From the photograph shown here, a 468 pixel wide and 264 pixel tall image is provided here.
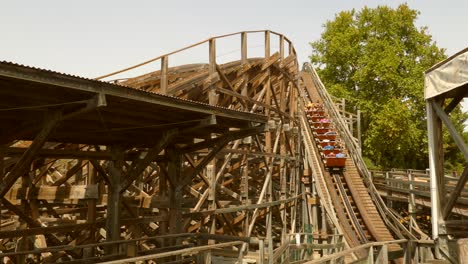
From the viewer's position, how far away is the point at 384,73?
1146 inches

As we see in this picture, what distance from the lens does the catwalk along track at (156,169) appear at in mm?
5910

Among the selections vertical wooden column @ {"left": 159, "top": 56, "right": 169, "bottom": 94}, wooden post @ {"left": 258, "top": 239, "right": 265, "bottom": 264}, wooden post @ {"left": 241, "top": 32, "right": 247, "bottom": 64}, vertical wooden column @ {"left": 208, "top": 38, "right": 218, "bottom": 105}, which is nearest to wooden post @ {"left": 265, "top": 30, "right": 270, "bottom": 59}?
wooden post @ {"left": 241, "top": 32, "right": 247, "bottom": 64}

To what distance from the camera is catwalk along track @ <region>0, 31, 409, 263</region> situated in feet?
19.4

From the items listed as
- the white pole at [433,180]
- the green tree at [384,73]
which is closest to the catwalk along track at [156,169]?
the white pole at [433,180]

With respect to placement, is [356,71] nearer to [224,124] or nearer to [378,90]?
[378,90]

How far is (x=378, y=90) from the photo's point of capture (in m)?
30.2

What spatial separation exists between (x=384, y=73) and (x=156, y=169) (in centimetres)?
2166

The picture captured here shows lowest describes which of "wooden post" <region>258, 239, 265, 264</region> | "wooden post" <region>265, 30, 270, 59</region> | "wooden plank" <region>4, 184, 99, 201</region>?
"wooden post" <region>258, 239, 265, 264</region>

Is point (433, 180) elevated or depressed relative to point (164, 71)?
depressed

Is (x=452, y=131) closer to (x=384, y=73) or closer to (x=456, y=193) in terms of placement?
(x=456, y=193)

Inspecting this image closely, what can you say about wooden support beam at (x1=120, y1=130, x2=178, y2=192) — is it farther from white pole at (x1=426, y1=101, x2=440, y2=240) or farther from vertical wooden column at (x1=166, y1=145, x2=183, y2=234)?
white pole at (x1=426, y1=101, x2=440, y2=240)

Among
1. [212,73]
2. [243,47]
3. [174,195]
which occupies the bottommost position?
[174,195]

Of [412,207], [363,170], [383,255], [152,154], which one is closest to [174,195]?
[152,154]

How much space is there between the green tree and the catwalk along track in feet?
35.8
